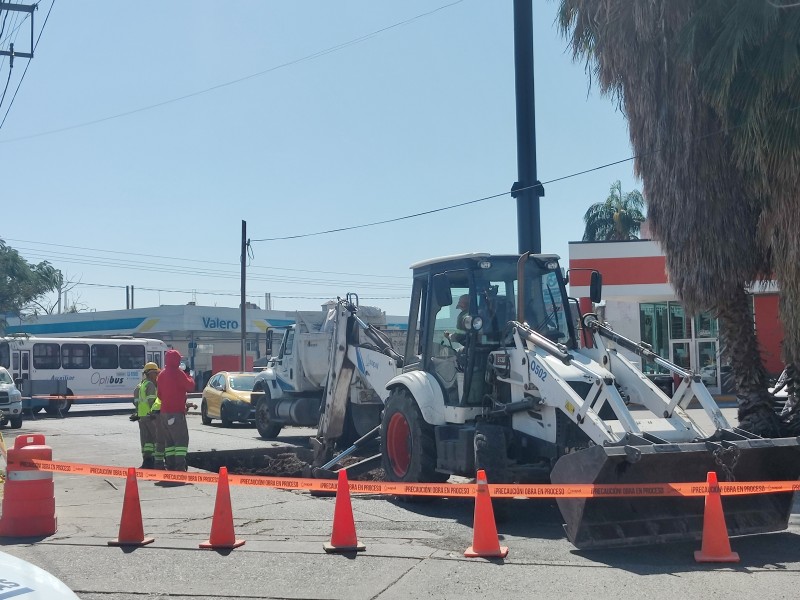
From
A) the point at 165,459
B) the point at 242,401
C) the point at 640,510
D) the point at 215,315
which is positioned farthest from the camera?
the point at 215,315

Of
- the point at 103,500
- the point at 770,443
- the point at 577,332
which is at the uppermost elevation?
the point at 577,332

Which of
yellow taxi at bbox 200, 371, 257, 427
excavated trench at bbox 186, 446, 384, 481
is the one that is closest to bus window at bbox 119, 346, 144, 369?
yellow taxi at bbox 200, 371, 257, 427

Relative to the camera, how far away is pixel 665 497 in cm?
809

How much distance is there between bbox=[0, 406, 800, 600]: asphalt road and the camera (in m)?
6.63

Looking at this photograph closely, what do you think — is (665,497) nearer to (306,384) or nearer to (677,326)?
(306,384)

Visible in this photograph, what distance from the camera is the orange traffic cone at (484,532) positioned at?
295 inches

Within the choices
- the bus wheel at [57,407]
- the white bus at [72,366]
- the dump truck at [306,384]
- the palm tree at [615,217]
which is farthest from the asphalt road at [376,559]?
the palm tree at [615,217]

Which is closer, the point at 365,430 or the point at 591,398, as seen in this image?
the point at 591,398

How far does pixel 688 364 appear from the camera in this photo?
3247 cm

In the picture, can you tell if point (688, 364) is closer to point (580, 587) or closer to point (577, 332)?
point (577, 332)

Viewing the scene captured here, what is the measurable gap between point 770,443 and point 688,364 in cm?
2539

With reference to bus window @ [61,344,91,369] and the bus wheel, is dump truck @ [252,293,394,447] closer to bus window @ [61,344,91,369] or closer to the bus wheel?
the bus wheel

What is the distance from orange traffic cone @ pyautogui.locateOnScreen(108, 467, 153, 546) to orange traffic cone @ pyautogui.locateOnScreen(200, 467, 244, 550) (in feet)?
2.17

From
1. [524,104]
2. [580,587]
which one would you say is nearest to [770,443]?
[580,587]
